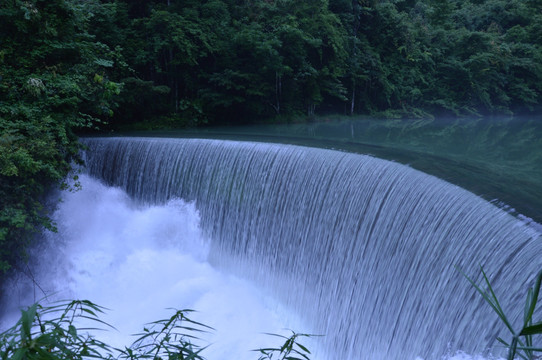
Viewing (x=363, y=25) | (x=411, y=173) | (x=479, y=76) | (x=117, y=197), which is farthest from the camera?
(x=479, y=76)

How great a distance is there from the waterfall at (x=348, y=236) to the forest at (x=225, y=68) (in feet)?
7.32

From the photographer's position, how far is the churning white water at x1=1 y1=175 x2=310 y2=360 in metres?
6.21

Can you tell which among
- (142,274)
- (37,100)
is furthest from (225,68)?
(142,274)

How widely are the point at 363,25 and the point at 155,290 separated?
17.7m

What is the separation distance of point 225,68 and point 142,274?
9.83 metres

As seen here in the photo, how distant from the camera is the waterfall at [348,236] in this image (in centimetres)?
374

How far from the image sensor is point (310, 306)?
601cm

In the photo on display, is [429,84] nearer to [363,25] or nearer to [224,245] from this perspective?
[363,25]

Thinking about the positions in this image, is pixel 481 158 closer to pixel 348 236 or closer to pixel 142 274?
pixel 348 236

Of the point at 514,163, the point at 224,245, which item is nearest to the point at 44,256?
the point at 224,245

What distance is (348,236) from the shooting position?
558cm

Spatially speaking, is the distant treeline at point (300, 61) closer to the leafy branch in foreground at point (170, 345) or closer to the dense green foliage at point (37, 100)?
the dense green foliage at point (37, 100)

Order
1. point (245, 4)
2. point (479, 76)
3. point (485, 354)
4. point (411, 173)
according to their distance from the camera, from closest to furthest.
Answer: point (485, 354)
point (411, 173)
point (245, 4)
point (479, 76)

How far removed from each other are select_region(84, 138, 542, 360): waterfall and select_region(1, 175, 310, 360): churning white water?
0.33 meters
